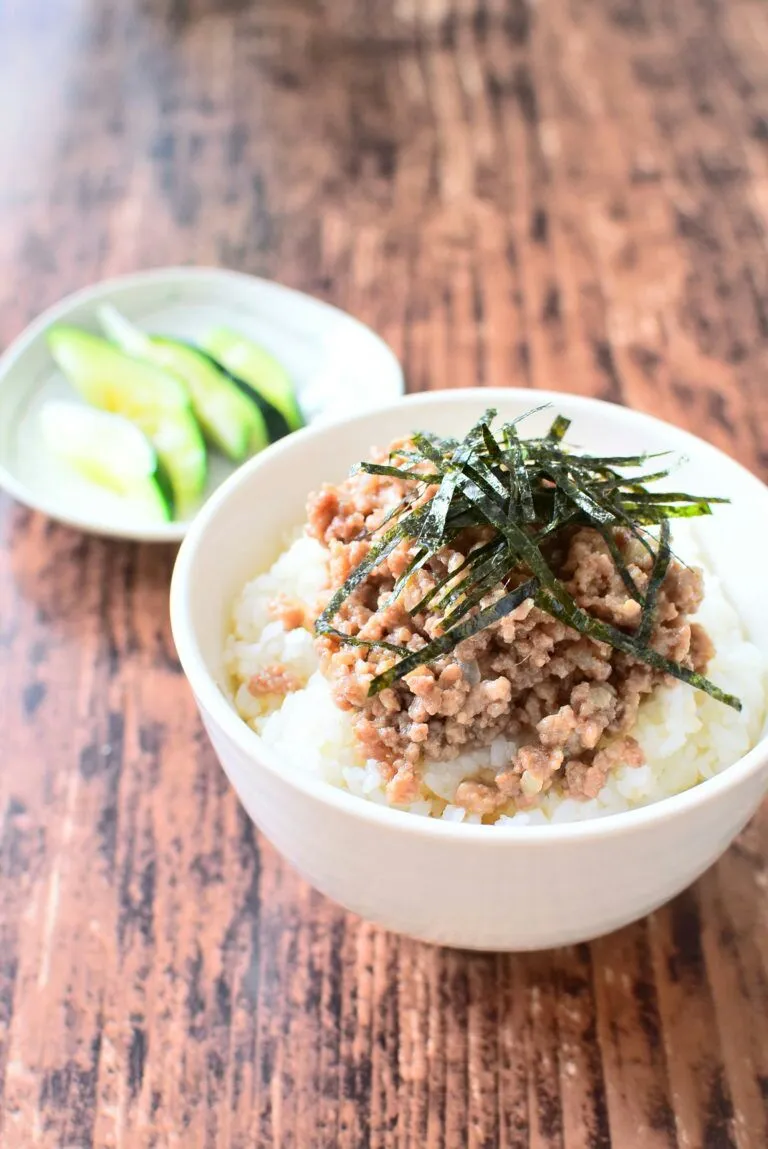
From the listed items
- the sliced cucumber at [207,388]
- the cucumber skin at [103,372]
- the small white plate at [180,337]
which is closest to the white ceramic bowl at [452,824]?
the small white plate at [180,337]

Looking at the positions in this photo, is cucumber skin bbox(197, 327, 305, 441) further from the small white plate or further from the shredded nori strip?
the shredded nori strip

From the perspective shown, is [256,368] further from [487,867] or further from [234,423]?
[487,867]

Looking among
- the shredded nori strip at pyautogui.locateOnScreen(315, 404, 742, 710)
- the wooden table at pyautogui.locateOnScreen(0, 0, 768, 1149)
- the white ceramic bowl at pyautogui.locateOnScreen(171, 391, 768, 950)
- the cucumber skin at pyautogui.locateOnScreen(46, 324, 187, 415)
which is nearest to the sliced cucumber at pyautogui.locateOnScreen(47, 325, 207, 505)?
the cucumber skin at pyautogui.locateOnScreen(46, 324, 187, 415)

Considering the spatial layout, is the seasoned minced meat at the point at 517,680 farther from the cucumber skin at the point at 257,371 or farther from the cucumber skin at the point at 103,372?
the cucumber skin at the point at 103,372

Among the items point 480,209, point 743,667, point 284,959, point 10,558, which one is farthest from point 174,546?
point 480,209

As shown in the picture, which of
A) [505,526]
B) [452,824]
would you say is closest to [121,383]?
[505,526]

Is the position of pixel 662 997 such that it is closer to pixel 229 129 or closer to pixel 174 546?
pixel 174 546
